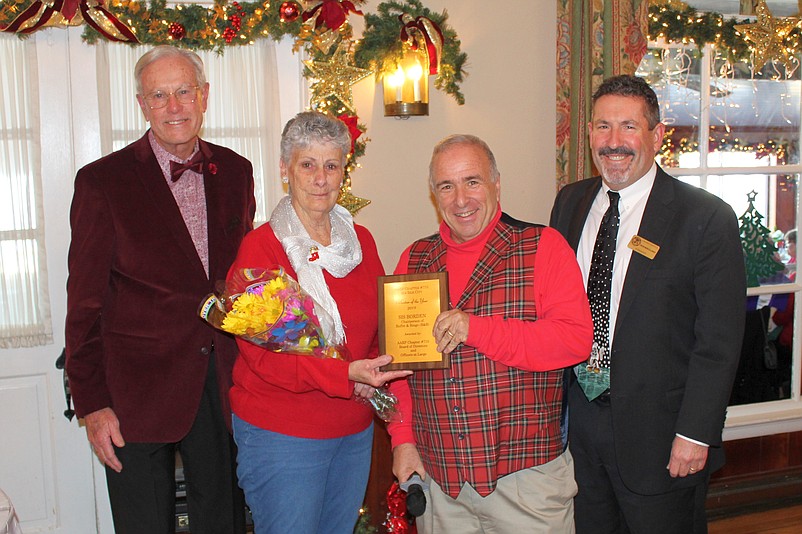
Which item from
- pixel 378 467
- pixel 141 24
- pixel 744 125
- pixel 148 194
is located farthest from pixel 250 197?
A: pixel 744 125

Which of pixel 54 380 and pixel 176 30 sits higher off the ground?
pixel 176 30

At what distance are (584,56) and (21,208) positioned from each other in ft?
9.16

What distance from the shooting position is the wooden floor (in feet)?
12.8

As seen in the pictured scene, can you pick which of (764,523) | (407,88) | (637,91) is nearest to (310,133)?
(637,91)

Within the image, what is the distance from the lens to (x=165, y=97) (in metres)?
2.39

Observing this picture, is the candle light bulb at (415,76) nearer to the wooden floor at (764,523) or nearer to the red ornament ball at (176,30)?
the red ornament ball at (176,30)

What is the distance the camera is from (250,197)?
107 inches

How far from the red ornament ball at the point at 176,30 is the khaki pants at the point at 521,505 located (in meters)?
2.26

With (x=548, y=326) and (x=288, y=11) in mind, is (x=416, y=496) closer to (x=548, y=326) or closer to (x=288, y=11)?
(x=548, y=326)

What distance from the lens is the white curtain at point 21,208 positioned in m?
3.34

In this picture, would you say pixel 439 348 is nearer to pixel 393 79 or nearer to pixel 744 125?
pixel 393 79

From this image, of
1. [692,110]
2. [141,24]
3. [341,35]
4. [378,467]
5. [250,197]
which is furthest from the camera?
[692,110]

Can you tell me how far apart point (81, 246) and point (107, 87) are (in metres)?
1.42

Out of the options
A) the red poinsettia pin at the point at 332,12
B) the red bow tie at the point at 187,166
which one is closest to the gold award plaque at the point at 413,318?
the red bow tie at the point at 187,166
